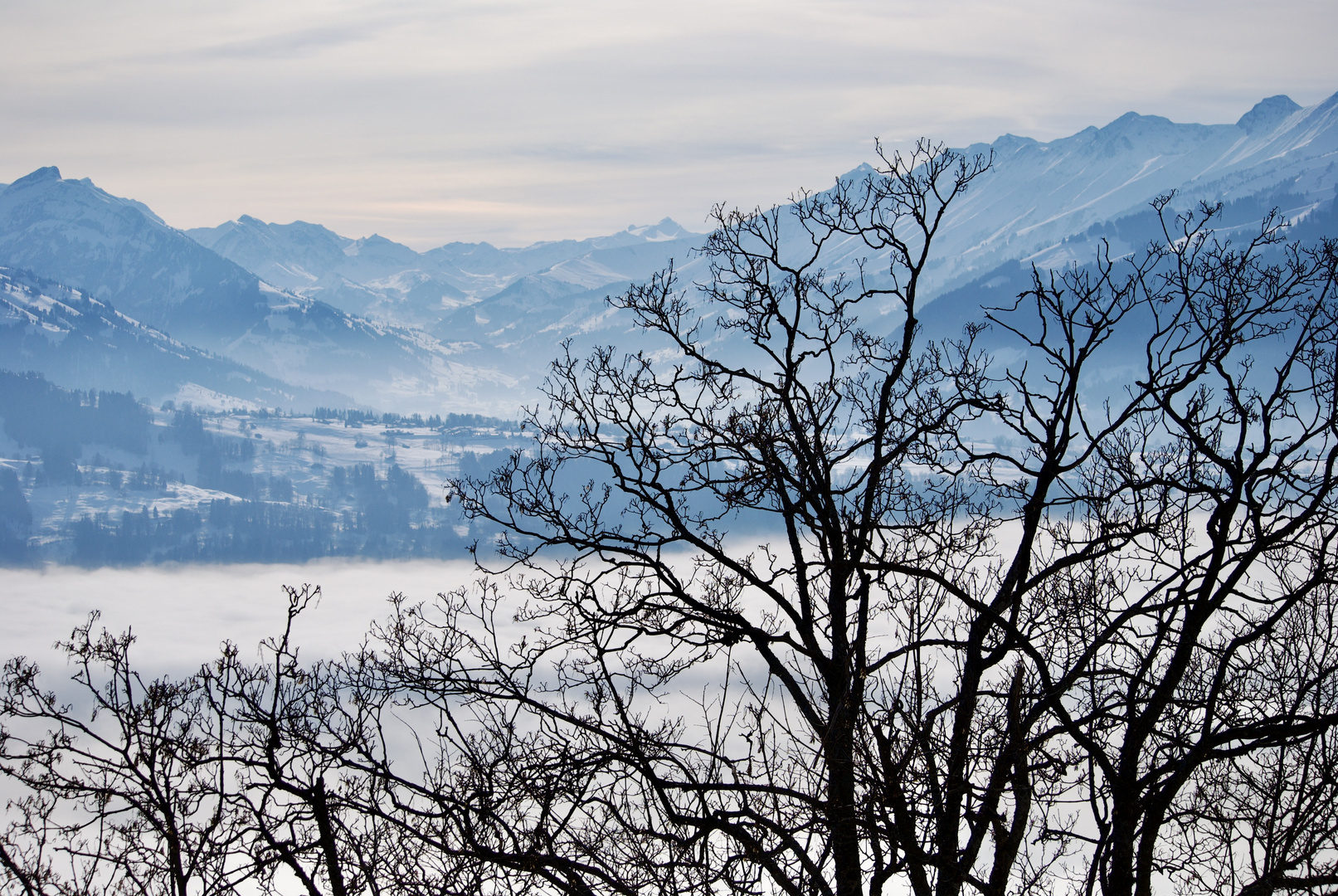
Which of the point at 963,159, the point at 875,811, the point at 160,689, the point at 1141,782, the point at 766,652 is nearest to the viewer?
the point at 875,811

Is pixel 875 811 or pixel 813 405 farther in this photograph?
pixel 813 405

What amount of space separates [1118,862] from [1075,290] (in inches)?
280

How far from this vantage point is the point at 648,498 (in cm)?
1356

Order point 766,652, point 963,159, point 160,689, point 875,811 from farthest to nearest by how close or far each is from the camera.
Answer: point 160,689, point 963,159, point 766,652, point 875,811

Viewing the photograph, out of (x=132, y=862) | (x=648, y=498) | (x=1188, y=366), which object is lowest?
(x=132, y=862)

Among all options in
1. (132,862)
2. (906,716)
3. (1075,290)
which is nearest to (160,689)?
(132,862)

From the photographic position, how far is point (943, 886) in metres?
10.9

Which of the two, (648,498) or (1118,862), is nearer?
(1118,862)

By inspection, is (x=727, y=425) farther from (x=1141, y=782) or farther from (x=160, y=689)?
(x=160, y=689)

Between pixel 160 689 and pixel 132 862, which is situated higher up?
pixel 160 689

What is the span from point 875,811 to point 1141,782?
3.17 m

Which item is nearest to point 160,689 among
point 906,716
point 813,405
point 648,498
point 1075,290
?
point 648,498

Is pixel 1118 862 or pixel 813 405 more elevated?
pixel 813 405

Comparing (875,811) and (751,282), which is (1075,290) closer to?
(751,282)
